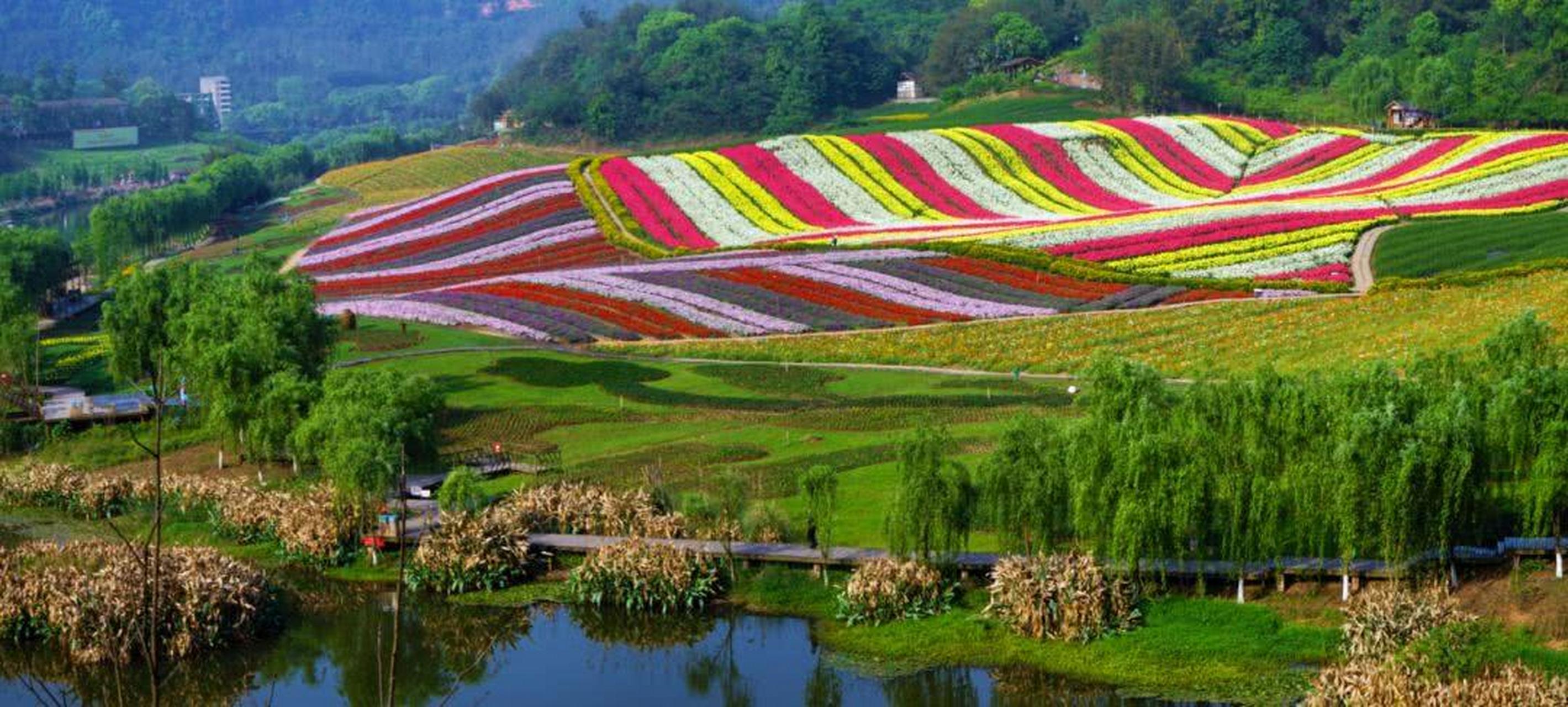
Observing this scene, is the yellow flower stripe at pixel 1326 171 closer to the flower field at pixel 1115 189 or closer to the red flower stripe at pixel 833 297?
the flower field at pixel 1115 189

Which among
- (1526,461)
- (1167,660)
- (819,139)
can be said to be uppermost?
(819,139)

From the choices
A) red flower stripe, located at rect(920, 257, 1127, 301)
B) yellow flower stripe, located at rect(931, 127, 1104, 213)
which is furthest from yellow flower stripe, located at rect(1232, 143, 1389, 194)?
red flower stripe, located at rect(920, 257, 1127, 301)

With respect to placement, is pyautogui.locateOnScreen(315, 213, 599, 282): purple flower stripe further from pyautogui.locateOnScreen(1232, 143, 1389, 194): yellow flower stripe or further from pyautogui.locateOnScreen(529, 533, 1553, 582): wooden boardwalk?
pyautogui.locateOnScreen(529, 533, 1553, 582): wooden boardwalk

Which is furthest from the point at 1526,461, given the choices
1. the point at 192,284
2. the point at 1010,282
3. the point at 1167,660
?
the point at 192,284

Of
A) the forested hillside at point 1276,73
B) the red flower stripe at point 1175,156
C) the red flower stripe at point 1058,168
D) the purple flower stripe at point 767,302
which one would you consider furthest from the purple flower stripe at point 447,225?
the forested hillside at point 1276,73

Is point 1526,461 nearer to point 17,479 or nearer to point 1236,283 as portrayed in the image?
point 1236,283

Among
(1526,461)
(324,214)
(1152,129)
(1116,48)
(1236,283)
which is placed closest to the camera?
(1526,461)

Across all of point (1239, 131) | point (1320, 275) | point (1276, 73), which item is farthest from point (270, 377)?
point (1276, 73)

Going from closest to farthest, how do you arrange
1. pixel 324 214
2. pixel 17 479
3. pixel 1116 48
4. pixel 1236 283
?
pixel 17 479 < pixel 1236 283 < pixel 324 214 < pixel 1116 48
